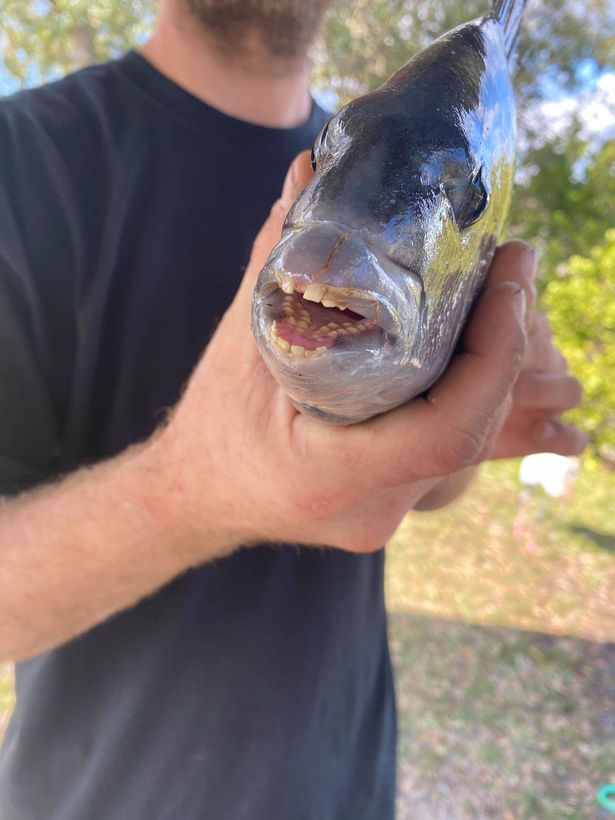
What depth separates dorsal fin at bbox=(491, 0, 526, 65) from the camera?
700 millimetres

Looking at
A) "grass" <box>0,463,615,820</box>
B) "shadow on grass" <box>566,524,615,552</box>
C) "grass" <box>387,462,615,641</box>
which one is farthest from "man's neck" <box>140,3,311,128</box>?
"shadow on grass" <box>566,524,615,552</box>

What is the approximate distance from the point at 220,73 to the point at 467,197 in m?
0.68

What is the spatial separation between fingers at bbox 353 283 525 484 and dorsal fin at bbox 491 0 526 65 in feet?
1.13

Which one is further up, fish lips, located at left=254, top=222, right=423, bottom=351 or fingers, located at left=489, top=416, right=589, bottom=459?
fish lips, located at left=254, top=222, right=423, bottom=351

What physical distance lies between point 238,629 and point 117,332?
0.46 m

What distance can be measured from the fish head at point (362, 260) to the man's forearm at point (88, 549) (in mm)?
319

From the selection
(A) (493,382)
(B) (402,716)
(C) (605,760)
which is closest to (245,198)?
(A) (493,382)

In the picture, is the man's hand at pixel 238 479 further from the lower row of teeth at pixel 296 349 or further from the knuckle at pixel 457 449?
the lower row of teeth at pixel 296 349

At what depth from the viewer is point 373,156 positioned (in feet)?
1.49

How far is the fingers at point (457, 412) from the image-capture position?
1.76 feet

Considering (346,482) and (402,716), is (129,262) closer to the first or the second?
(346,482)

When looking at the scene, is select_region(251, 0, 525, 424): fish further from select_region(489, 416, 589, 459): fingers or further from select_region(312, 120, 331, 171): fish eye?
select_region(489, 416, 589, 459): fingers

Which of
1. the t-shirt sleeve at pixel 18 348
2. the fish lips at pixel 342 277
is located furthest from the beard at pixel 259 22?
the fish lips at pixel 342 277

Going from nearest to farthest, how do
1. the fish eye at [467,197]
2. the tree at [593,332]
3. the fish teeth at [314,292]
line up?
the fish teeth at [314,292], the fish eye at [467,197], the tree at [593,332]
